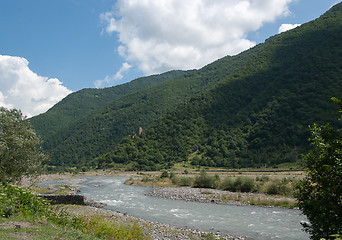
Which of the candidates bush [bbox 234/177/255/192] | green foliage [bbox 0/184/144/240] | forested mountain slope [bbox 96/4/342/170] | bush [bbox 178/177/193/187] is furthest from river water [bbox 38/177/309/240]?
forested mountain slope [bbox 96/4/342/170]

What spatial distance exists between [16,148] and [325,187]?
2226 centimetres

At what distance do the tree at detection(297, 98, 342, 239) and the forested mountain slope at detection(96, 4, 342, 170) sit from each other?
3604 inches

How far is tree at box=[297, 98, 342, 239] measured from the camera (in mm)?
9781

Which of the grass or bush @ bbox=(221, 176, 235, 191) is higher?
the grass

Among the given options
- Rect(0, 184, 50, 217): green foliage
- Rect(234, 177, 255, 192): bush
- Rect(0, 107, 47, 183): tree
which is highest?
Rect(0, 107, 47, 183): tree

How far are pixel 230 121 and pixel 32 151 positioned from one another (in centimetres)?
13259

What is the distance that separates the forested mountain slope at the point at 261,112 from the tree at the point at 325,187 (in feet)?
300

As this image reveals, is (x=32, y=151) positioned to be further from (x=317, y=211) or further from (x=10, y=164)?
(x=317, y=211)

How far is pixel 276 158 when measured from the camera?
98.8m

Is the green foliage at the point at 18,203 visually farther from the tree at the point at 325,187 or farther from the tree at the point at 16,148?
the tree at the point at 325,187

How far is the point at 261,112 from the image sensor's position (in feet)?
449

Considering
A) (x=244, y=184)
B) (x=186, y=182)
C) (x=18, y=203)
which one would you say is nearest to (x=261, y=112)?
(x=186, y=182)

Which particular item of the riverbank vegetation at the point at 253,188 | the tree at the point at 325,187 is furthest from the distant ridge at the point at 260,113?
the tree at the point at 325,187

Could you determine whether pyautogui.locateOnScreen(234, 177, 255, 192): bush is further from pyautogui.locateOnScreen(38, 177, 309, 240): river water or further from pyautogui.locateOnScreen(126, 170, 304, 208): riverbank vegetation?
pyautogui.locateOnScreen(38, 177, 309, 240): river water
